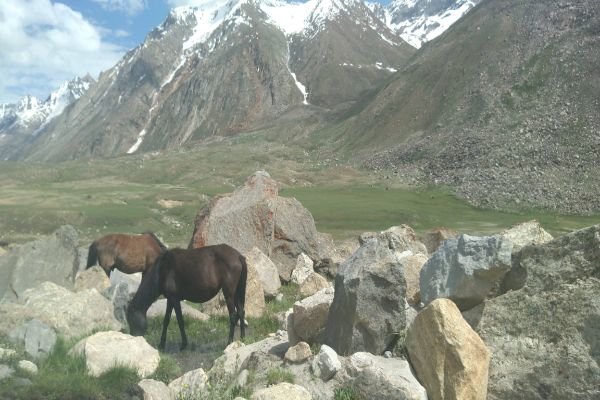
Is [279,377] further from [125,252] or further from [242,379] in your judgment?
[125,252]

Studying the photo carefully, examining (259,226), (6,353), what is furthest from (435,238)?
(6,353)

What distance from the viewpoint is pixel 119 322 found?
1583 cm

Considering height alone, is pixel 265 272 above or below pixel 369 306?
below

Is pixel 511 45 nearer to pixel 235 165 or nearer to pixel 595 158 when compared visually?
pixel 595 158

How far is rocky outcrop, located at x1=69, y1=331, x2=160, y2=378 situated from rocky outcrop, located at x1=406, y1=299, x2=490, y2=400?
5.84 metres

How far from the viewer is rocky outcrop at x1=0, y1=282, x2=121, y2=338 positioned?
13.6m

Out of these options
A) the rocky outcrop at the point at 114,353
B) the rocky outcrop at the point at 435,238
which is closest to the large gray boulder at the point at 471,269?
the rocky outcrop at the point at 114,353

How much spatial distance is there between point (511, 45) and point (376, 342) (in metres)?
152

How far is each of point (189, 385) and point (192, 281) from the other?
520 cm

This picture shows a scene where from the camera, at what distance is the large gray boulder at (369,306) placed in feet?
34.8

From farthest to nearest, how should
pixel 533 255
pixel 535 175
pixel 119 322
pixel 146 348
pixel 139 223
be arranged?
pixel 535 175 < pixel 139 223 < pixel 119 322 < pixel 146 348 < pixel 533 255

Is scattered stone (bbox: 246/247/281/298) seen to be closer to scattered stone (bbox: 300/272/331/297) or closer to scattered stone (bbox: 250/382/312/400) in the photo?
scattered stone (bbox: 300/272/331/297)

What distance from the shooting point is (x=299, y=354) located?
34.8ft

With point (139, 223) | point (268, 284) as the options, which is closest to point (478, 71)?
point (139, 223)
